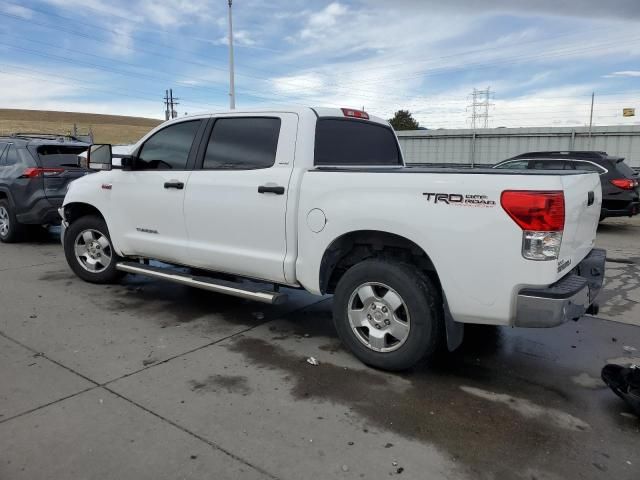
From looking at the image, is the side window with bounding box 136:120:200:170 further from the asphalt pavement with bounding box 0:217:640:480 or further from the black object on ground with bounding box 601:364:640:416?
the black object on ground with bounding box 601:364:640:416

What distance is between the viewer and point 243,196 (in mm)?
4484

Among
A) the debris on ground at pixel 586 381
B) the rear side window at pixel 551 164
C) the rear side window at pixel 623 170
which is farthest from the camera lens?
the rear side window at pixel 551 164

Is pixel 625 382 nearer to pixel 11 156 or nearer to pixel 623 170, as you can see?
pixel 623 170

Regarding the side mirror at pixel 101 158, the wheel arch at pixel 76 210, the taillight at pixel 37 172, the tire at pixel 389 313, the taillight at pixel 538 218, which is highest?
the side mirror at pixel 101 158

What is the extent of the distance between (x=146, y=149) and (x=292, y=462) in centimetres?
378

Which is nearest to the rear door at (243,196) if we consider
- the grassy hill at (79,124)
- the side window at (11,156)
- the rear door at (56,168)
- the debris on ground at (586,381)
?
the debris on ground at (586,381)

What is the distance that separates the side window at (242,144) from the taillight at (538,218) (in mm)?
2032

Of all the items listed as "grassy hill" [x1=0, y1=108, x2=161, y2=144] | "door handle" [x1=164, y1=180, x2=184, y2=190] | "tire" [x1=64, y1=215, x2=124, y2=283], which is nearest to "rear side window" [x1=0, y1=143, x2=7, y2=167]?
"tire" [x1=64, y1=215, x2=124, y2=283]

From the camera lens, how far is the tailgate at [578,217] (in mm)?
3291

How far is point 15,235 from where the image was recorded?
9.04 m

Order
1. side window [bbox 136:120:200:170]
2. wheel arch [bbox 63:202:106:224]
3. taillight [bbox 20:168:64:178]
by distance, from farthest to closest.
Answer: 1. taillight [bbox 20:168:64:178]
2. wheel arch [bbox 63:202:106:224]
3. side window [bbox 136:120:200:170]

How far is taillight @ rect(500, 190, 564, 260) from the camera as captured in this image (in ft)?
10.3

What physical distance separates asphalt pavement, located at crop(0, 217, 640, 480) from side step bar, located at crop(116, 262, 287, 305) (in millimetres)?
384

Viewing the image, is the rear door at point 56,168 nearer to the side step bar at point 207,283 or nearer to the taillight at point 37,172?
the taillight at point 37,172
